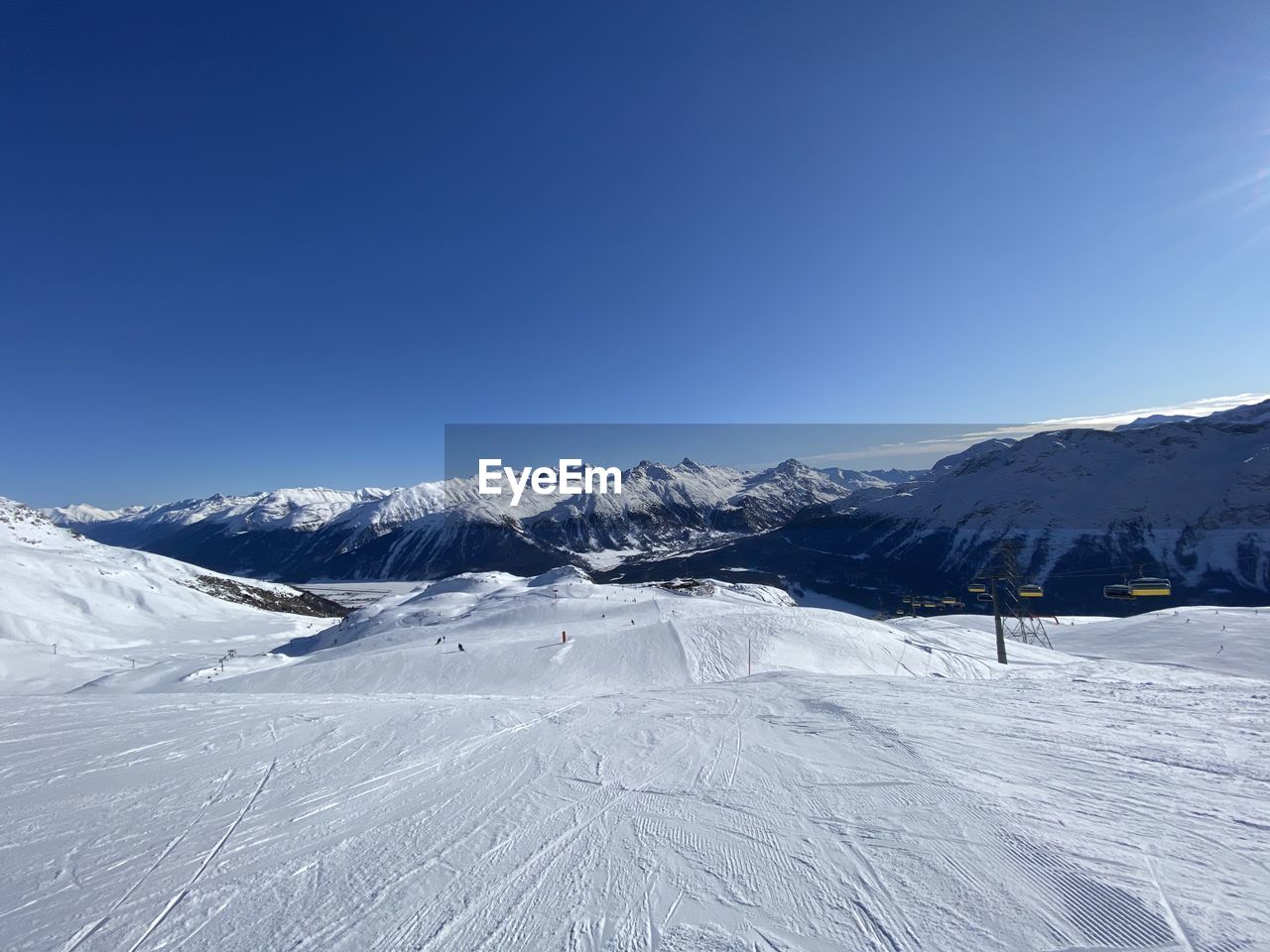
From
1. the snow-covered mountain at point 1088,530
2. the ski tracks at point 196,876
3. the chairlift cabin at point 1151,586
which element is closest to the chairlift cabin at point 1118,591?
the chairlift cabin at point 1151,586

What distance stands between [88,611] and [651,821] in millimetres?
64731

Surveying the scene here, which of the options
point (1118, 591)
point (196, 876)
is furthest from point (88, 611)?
point (1118, 591)

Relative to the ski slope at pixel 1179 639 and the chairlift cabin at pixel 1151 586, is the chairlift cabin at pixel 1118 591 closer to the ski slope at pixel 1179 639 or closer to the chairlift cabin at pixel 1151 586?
the chairlift cabin at pixel 1151 586

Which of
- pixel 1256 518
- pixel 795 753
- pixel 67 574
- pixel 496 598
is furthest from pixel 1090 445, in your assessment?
pixel 67 574

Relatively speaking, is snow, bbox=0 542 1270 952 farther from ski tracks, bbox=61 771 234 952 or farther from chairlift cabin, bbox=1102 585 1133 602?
chairlift cabin, bbox=1102 585 1133 602

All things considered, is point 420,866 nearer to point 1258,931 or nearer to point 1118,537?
point 1258,931

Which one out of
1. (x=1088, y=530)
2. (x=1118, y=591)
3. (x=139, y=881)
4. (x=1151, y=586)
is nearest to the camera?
(x=139, y=881)

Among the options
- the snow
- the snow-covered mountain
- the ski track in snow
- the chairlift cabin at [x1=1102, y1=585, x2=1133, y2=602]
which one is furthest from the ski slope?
the snow-covered mountain

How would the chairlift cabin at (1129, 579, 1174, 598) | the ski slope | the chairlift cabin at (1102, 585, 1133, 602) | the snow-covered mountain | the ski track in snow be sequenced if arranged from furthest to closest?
the snow-covered mountain < the chairlift cabin at (1102, 585, 1133, 602) < the chairlift cabin at (1129, 579, 1174, 598) < the ski slope < the ski track in snow

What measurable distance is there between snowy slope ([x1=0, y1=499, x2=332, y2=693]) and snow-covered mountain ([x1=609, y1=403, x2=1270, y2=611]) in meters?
118

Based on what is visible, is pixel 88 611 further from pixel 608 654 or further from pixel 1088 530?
pixel 1088 530

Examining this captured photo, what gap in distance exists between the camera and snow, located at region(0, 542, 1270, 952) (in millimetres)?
4070

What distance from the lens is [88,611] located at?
45469 mm

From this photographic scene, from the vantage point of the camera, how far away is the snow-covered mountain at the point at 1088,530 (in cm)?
11881
